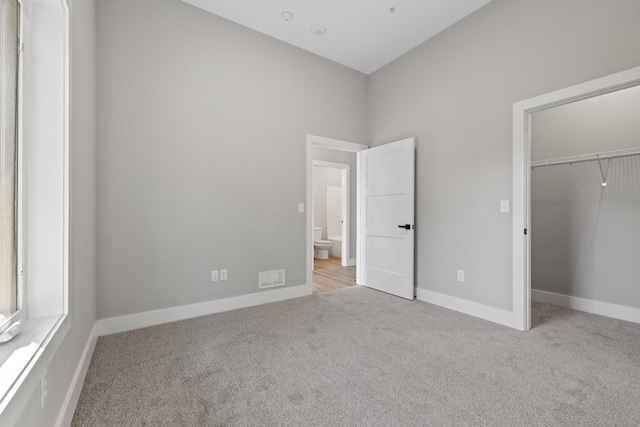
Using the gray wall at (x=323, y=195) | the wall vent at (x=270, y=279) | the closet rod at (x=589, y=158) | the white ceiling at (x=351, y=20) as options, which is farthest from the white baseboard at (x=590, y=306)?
the gray wall at (x=323, y=195)

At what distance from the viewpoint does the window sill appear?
84 cm

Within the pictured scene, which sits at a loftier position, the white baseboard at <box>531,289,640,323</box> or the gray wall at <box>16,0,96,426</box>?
the gray wall at <box>16,0,96,426</box>

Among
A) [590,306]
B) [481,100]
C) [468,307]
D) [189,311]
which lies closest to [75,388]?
[189,311]

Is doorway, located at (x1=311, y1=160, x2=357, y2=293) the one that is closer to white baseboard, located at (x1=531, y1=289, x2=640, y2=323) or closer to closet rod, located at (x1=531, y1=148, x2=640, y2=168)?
white baseboard, located at (x1=531, y1=289, x2=640, y2=323)

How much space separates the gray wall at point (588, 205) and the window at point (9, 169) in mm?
4546

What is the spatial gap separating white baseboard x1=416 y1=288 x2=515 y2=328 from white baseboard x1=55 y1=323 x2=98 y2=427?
315 cm

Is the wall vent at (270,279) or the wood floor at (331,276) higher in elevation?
the wall vent at (270,279)

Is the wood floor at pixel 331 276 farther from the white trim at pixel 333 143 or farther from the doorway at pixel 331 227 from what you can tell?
the white trim at pixel 333 143

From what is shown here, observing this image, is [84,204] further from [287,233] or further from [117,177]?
[287,233]

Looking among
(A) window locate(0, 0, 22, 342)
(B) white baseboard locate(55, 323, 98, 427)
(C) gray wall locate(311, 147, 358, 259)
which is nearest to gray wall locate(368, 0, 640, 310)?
(C) gray wall locate(311, 147, 358, 259)

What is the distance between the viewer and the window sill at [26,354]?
2.74 feet

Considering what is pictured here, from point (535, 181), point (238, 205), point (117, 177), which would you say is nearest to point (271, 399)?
point (238, 205)

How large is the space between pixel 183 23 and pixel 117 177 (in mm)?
1645

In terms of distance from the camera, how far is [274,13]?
298 cm
